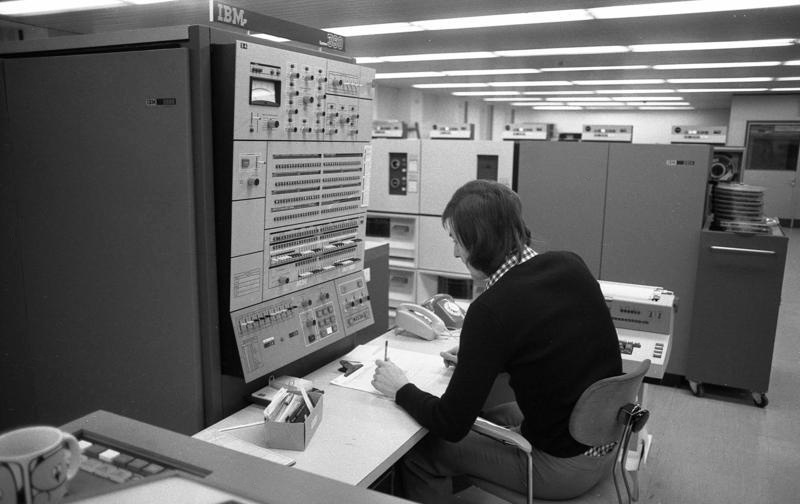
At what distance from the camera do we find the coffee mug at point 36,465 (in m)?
0.56

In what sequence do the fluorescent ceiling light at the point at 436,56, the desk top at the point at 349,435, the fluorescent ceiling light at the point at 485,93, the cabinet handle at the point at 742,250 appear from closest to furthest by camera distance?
the desk top at the point at 349,435
the cabinet handle at the point at 742,250
the fluorescent ceiling light at the point at 436,56
the fluorescent ceiling light at the point at 485,93

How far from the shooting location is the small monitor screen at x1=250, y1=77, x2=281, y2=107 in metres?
1.58

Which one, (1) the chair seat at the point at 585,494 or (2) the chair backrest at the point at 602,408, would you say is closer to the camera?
(2) the chair backrest at the point at 602,408

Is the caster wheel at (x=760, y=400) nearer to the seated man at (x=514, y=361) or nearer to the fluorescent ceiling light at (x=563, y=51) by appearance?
the seated man at (x=514, y=361)

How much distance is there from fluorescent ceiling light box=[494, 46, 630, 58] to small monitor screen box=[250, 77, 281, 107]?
6.75m

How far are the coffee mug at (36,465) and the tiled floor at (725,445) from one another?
1.69 metres

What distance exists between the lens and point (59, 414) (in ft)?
6.41

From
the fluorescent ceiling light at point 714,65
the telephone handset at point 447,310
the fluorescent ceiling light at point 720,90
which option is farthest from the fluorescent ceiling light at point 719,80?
the telephone handset at point 447,310

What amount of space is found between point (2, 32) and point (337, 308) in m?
1.47

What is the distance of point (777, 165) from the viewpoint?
11750 mm

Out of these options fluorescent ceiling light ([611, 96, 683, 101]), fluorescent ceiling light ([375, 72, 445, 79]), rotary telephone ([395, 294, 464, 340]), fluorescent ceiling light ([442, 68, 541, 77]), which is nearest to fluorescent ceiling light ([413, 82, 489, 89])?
fluorescent ceiling light ([375, 72, 445, 79])

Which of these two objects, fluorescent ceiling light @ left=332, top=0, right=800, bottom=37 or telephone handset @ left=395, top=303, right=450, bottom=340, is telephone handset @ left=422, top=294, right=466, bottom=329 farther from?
fluorescent ceiling light @ left=332, top=0, right=800, bottom=37

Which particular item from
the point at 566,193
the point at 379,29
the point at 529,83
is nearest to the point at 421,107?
the point at 529,83

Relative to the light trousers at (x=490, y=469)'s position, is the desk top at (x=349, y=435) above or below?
above
